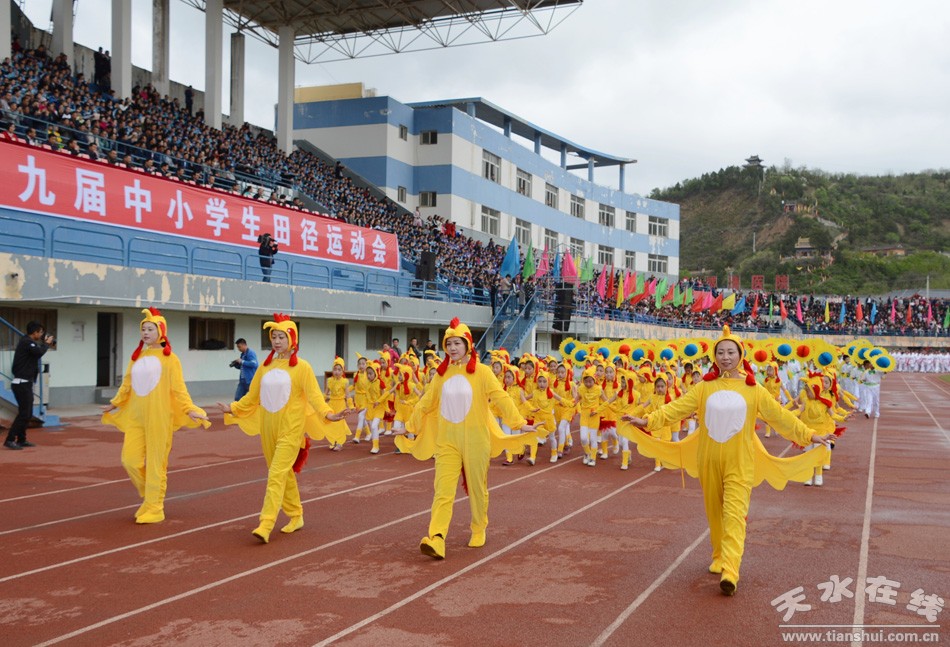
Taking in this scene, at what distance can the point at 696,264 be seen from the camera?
111250 millimetres

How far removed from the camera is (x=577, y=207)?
53438mm

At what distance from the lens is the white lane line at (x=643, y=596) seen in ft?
17.5

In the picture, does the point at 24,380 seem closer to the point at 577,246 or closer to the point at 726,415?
the point at 726,415

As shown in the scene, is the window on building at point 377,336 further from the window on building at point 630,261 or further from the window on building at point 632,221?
the window on building at point 632,221

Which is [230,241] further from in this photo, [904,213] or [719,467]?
[904,213]

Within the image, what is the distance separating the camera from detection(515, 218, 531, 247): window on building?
45.8 meters

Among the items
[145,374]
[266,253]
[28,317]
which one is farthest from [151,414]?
[266,253]

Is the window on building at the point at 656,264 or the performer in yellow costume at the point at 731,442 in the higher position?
the window on building at the point at 656,264

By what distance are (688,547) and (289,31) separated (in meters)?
30.9

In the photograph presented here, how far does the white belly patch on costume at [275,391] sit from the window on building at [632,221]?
175 ft

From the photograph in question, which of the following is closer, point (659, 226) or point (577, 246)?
point (577, 246)

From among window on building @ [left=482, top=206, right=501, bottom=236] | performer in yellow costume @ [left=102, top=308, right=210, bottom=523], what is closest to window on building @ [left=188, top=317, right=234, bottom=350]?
performer in yellow costume @ [left=102, top=308, right=210, bottom=523]

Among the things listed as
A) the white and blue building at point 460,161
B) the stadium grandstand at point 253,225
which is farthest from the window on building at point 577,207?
the stadium grandstand at point 253,225

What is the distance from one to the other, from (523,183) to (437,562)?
40.9 m
